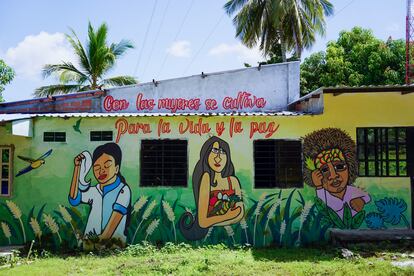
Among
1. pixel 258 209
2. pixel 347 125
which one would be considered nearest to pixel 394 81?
pixel 347 125

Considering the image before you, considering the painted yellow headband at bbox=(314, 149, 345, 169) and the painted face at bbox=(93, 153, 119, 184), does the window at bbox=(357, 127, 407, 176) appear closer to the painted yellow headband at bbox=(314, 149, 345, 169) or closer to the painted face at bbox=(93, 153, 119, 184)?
the painted yellow headband at bbox=(314, 149, 345, 169)

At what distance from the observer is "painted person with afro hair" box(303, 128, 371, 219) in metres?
8.94

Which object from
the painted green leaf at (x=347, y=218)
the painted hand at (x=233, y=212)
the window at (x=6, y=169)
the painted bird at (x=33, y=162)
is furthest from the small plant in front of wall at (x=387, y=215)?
the window at (x=6, y=169)

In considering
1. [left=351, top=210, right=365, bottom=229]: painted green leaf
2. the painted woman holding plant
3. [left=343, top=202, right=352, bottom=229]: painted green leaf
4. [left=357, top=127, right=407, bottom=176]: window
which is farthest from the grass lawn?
[left=357, top=127, right=407, bottom=176]: window

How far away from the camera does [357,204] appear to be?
894 cm

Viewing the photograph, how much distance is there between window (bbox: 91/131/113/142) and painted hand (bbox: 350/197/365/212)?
17.6ft

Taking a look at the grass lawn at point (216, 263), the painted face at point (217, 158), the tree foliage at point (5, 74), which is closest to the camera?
the grass lawn at point (216, 263)

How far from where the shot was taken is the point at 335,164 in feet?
29.5

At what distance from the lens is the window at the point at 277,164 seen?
9023mm

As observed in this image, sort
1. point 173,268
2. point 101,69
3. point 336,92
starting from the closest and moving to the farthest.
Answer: point 173,268 < point 336,92 < point 101,69

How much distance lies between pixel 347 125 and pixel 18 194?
724cm

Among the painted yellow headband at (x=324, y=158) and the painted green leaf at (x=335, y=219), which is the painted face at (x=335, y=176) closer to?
the painted yellow headband at (x=324, y=158)

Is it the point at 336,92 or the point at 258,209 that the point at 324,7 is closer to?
the point at 336,92

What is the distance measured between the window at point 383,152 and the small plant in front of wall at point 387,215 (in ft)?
2.02
